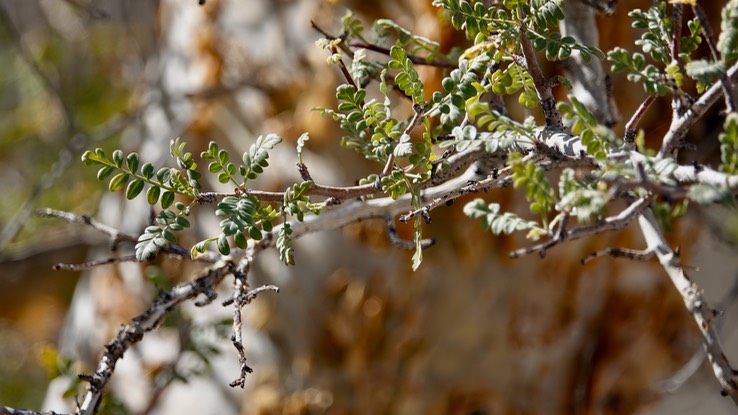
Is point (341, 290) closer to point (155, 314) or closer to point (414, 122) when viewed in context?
point (155, 314)

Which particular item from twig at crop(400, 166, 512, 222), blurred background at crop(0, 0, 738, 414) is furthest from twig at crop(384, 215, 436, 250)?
blurred background at crop(0, 0, 738, 414)

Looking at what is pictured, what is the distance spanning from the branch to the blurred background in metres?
0.49

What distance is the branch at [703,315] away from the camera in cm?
59

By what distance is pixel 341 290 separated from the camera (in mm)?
1276

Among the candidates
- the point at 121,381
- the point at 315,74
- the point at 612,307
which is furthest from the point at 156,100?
the point at 612,307

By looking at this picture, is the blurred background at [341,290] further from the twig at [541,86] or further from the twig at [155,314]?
the twig at [541,86]

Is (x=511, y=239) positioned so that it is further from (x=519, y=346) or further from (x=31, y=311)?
(x=31, y=311)

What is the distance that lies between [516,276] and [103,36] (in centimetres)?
152

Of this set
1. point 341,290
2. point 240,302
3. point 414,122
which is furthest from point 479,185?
point 341,290

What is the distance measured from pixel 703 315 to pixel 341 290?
734 millimetres

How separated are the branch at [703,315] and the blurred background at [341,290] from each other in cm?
49

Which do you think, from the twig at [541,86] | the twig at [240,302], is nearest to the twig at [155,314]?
the twig at [240,302]

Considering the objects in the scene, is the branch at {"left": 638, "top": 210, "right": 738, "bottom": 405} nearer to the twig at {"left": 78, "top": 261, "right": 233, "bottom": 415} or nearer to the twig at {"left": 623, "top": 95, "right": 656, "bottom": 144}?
the twig at {"left": 623, "top": 95, "right": 656, "bottom": 144}

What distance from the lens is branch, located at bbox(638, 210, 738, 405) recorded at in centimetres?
59
